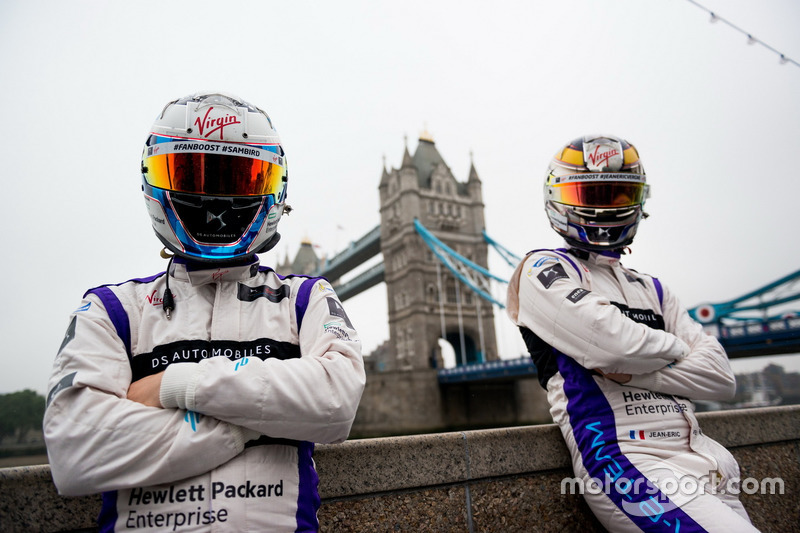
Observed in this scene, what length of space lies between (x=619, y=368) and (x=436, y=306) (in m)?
39.2

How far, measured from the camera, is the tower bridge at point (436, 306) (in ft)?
91.5

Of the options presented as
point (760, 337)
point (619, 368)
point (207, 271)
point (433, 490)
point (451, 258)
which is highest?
point (451, 258)

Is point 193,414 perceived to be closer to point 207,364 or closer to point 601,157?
point 207,364

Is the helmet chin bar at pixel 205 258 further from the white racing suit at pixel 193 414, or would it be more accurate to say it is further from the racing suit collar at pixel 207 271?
the white racing suit at pixel 193 414

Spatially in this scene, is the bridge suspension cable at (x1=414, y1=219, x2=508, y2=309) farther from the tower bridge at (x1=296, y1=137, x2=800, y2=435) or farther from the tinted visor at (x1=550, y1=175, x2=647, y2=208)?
the tinted visor at (x1=550, y1=175, x2=647, y2=208)

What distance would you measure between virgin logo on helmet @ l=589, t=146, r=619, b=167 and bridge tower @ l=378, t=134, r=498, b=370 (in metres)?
36.2

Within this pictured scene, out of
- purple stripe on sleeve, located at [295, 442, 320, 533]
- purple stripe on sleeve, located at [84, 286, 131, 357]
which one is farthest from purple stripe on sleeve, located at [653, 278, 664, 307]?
purple stripe on sleeve, located at [84, 286, 131, 357]

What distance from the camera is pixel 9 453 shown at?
20.7 feet

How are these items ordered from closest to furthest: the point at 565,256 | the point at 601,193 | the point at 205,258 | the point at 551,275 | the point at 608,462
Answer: the point at 205,258, the point at 608,462, the point at 551,275, the point at 565,256, the point at 601,193

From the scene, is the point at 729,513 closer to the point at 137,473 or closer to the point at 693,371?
the point at 693,371

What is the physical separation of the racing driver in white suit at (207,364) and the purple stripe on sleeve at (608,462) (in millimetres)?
1001

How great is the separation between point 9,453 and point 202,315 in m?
6.76

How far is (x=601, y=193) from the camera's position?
239 centimetres

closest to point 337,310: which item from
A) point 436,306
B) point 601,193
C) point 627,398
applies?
point 627,398
